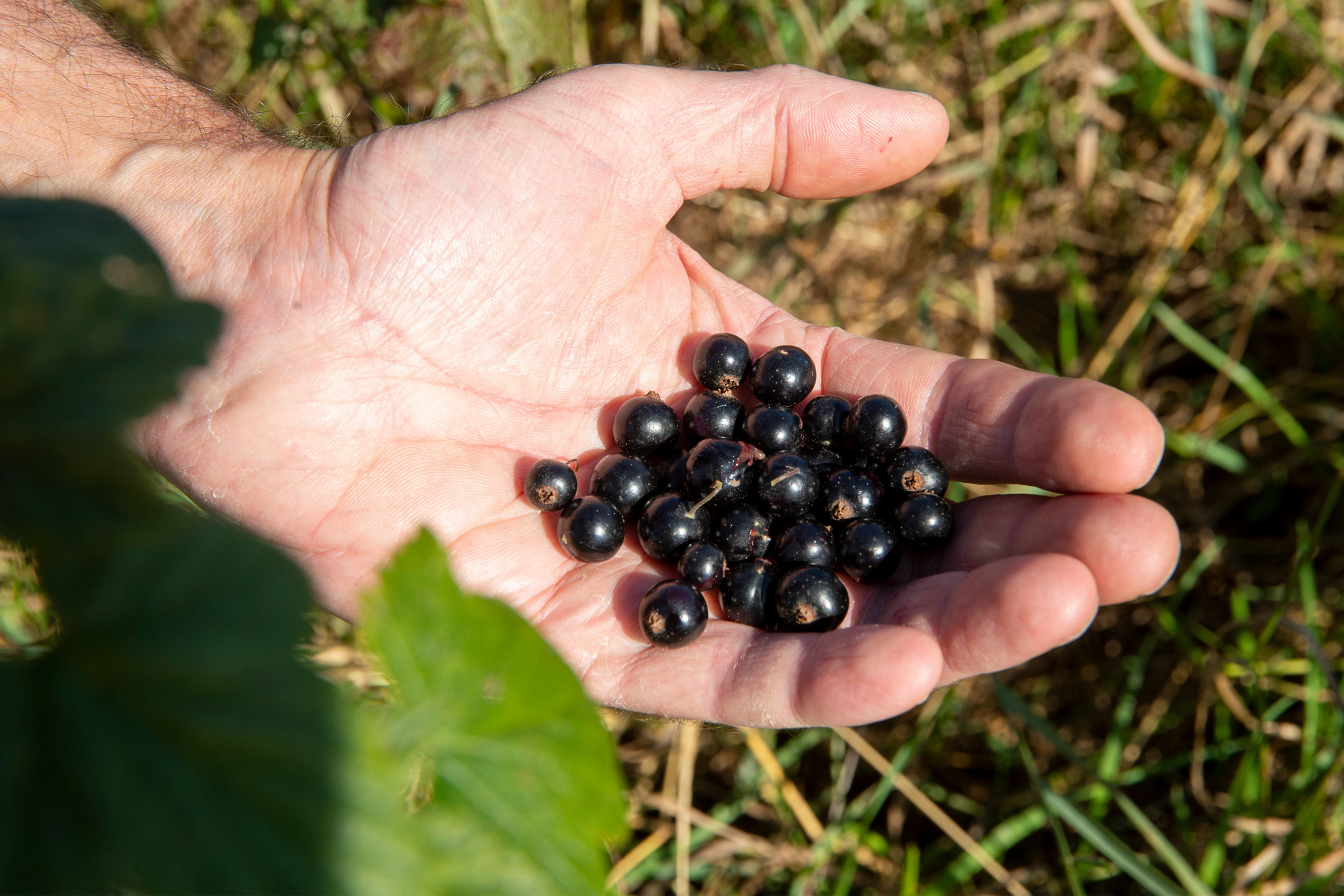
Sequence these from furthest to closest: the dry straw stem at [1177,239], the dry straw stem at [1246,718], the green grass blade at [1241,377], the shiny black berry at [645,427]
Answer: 1. the dry straw stem at [1177,239]
2. the green grass blade at [1241,377]
3. the dry straw stem at [1246,718]
4. the shiny black berry at [645,427]

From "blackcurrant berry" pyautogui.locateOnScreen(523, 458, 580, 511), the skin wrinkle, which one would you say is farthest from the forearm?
"blackcurrant berry" pyautogui.locateOnScreen(523, 458, 580, 511)

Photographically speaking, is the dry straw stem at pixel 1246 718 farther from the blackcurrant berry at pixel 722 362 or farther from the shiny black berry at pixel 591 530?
the shiny black berry at pixel 591 530

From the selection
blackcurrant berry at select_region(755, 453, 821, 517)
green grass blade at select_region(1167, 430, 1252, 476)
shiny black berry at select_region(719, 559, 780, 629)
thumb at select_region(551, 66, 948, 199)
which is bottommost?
green grass blade at select_region(1167, 430, 1252, 476)

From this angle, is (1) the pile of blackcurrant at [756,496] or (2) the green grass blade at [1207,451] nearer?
(1) the pile of blackcurrant at [756,496]

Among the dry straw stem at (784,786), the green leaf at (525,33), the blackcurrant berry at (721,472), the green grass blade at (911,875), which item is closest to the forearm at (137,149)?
the green leaf at (525,33)

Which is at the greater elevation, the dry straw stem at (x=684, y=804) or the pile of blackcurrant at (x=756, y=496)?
the pile of blackcurrant at (x=756, y=496)

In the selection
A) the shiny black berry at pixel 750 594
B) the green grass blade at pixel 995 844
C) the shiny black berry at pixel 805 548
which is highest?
the shiny black berry at pixel 805 548

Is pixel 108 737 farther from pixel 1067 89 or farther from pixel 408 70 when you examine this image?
pixel 1067 89

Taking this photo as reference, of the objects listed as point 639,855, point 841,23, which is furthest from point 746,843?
point 841,23

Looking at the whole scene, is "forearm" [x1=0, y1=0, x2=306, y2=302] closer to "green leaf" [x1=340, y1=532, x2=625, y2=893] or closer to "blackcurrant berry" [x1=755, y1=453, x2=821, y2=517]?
"blackcurrant berry" [x1=755, y1=453, x2=821, y2=517]
